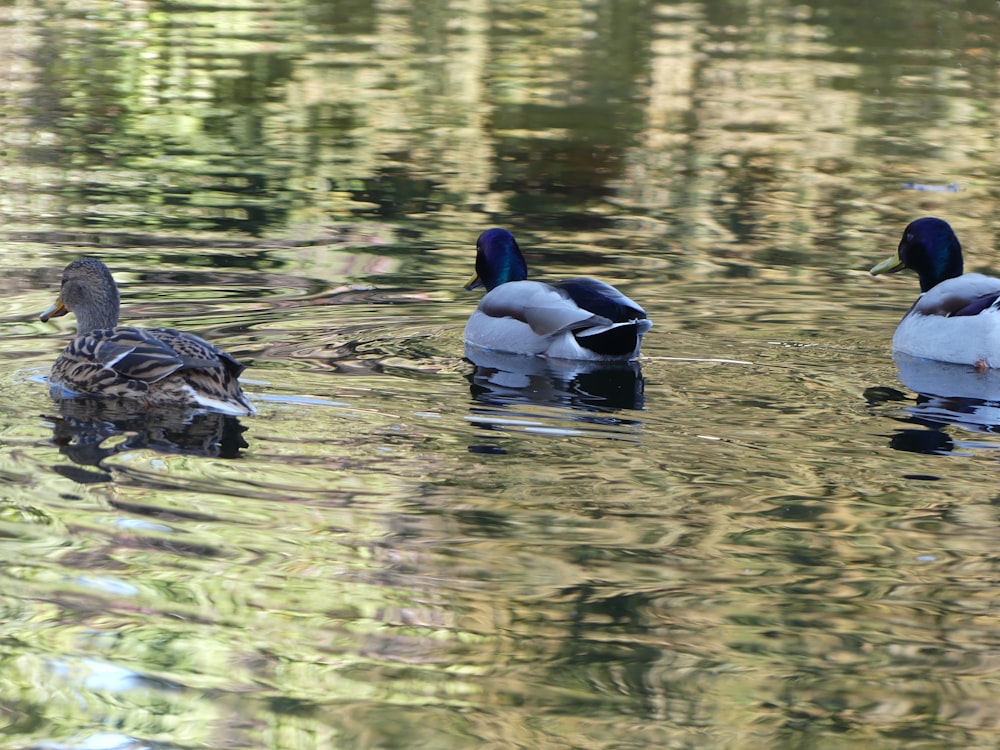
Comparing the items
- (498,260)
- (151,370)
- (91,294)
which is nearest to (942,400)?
(498,260)

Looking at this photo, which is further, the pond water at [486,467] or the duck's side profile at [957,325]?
the duck's side profile at [957,325]

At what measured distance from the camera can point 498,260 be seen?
1116 centimetres

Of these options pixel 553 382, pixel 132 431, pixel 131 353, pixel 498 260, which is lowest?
pixel 553 382

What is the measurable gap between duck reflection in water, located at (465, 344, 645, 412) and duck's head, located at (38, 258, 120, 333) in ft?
6.50

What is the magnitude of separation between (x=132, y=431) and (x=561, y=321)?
2913 mm

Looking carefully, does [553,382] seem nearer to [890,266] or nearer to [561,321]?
[561,321]

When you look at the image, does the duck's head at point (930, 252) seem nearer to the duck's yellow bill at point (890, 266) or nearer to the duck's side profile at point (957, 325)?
the duck's yellow bill at point (890, 266)

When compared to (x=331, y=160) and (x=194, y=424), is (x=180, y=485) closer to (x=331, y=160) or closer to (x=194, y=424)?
(x=194, y=424)

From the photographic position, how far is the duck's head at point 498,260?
36.4 feet

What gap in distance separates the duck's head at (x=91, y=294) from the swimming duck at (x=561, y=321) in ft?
6.97

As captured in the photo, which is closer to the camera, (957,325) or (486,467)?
(486,467)

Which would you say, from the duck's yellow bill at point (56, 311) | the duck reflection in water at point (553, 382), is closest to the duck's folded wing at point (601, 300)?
the duck reflection in water at point (553, 382)

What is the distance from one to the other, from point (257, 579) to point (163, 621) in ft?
1.57

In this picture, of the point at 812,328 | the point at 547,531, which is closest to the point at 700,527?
the point at 547,531
